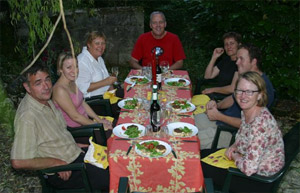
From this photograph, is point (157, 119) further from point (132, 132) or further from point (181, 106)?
point (181, 106)

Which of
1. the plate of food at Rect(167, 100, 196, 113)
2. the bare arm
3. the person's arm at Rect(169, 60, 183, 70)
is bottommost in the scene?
the plate of food at Rect(167, 100, 196, 113)

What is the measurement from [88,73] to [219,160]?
196 cm

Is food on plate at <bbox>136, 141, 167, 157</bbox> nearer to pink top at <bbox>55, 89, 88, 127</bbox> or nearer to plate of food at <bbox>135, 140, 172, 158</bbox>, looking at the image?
plate of food at <bbox>135, 140, 172, 158</bbox>

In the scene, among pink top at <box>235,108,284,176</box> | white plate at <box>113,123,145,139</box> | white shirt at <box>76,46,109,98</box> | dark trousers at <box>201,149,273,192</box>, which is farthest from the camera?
white shirt at <box>76,46,109,98</box>

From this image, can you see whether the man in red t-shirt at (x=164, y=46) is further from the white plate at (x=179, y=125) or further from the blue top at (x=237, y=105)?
the white plate at (x=179, y=125)

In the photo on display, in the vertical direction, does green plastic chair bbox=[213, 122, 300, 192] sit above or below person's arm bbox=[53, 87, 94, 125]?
below

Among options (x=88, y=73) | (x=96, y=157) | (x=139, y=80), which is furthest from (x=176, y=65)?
(x=96, y=157)

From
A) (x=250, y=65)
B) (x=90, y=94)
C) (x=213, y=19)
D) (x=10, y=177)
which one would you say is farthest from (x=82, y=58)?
(x=213, y=19)

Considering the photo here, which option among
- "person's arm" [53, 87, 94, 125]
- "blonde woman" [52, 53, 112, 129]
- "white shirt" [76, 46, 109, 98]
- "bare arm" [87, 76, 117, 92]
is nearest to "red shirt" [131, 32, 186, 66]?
"white shirt" [76, 46, 109, 98]

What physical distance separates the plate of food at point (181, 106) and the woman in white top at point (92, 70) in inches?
40.7

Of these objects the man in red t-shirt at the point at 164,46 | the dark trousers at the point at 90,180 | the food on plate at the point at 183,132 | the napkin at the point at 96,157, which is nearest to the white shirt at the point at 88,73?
the man in red t-shirt at the point at 164,46

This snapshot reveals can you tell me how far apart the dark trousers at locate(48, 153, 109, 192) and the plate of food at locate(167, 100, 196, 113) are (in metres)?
0.90

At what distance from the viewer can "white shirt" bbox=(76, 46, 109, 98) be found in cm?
386

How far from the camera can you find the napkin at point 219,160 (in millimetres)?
2670
